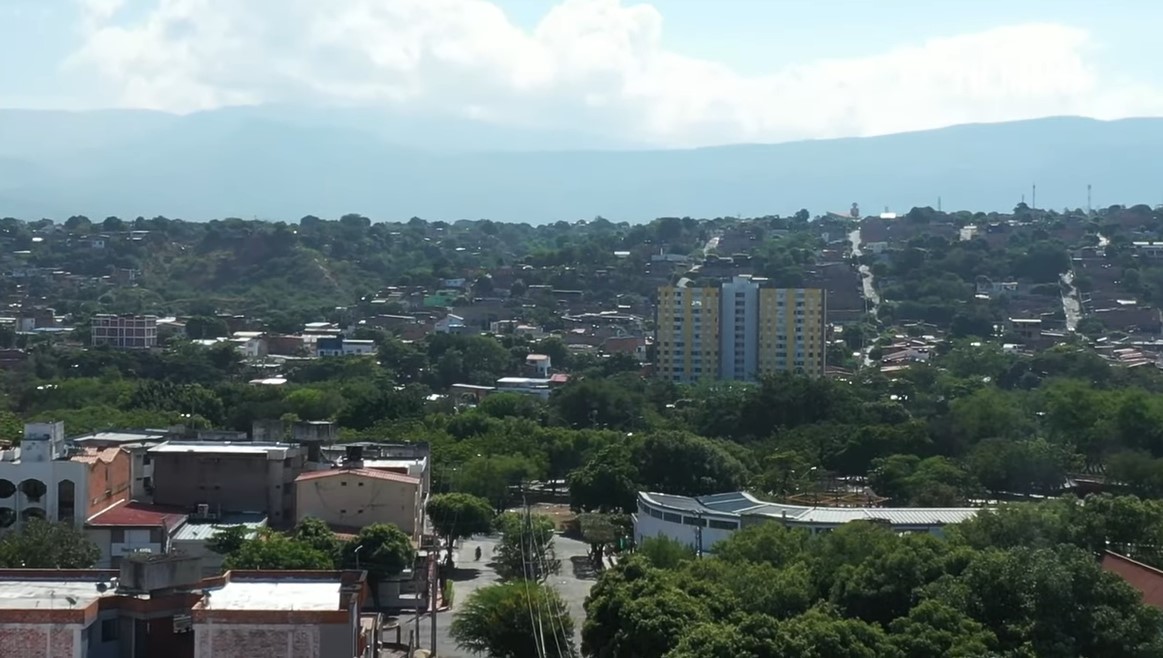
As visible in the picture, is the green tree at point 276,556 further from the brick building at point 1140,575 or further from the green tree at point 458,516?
the brick building at point 1140,575

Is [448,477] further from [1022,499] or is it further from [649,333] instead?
[649,333]

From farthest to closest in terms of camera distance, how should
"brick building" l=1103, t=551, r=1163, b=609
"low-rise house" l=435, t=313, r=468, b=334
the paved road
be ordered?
"low-rise house" l=435, t=313, r=468, b=334 < the paved road < "brick building" l=1103, t=551, r=1163, b=609

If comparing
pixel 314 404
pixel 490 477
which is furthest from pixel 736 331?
pixel 490 477

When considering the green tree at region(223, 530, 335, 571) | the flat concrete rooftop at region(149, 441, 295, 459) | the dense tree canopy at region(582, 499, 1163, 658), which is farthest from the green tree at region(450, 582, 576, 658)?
the flat concrete rooftop at region(149, 441, 295, 459)

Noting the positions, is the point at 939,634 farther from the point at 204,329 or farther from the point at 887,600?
the point at 204,329

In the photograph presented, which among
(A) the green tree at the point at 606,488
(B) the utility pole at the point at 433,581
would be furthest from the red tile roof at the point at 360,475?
(A) the green tree at the point at 606,488

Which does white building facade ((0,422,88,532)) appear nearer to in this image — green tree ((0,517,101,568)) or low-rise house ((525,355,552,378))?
green tree ((0,517,101,568))

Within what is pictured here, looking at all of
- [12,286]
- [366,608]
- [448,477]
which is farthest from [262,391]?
[12,286]
